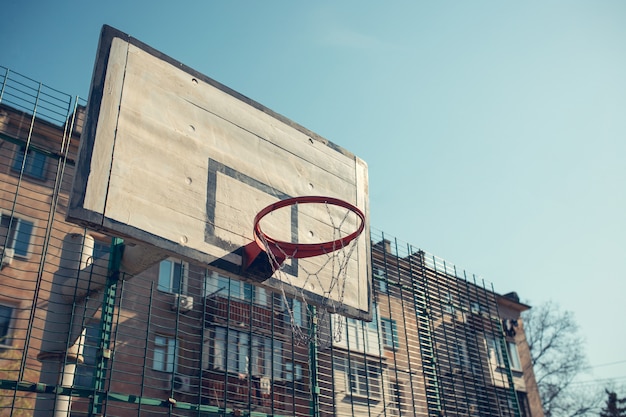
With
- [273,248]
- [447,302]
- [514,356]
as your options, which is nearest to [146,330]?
[273,248]

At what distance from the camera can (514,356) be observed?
898 inches

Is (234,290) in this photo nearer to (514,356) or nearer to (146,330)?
(146,330)

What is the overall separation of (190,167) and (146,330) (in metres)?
2.16

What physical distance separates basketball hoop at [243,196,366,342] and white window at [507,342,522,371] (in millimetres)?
18134

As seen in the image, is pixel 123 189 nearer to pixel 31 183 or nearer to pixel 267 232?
pixel 267 232

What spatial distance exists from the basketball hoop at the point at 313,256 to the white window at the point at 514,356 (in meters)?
18.1

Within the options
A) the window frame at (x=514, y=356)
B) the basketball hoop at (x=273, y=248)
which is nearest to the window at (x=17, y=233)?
the basketball hoop at (x=273, y=248)

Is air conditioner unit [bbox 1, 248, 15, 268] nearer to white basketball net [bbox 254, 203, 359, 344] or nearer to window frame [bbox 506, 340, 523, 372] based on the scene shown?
white basketball net [bbox 254, 203, 359, 344]

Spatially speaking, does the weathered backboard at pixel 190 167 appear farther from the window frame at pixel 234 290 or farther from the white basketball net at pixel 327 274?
the window frame at pixel 234 290

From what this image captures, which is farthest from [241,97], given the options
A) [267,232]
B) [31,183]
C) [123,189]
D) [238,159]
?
[31,183]

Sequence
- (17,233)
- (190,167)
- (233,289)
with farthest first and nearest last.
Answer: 1. (233,289)
2. (17,233)
3. (190,167)

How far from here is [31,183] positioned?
1373 cm

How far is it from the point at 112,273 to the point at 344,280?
99.8 inches

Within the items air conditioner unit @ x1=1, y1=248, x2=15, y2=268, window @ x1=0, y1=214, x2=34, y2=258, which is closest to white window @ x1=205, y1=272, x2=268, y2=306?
window @ x1=0, y1=214, x2=34, y2=258
